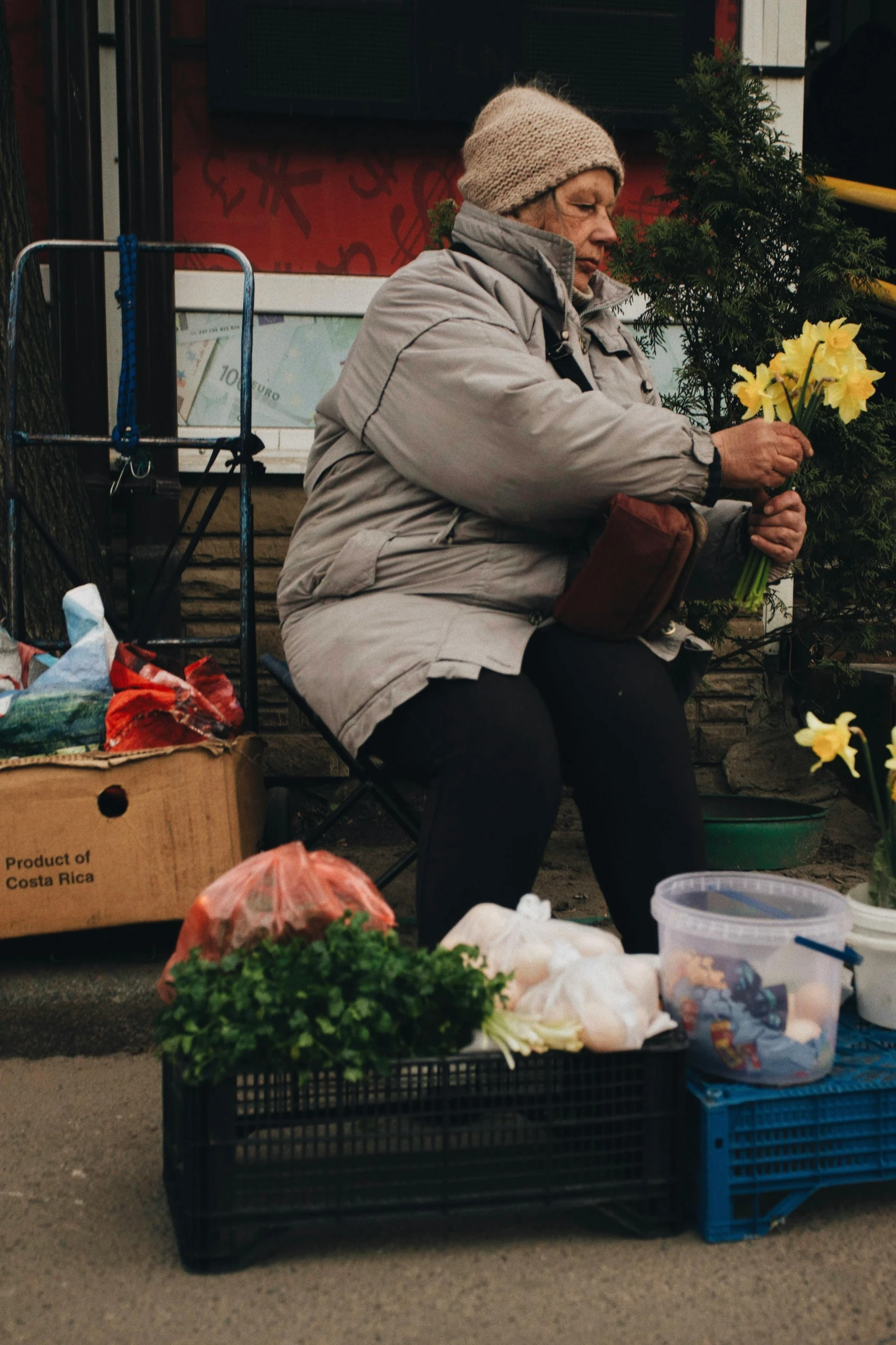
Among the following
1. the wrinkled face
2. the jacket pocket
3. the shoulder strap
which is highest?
the wrinkled face

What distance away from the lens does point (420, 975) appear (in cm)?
Result: 167

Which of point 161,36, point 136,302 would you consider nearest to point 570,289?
point 136,302

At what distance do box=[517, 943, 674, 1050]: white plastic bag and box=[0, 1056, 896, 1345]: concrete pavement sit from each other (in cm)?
32

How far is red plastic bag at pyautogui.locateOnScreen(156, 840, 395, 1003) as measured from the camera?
6.03ft

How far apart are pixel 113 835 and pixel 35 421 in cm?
145

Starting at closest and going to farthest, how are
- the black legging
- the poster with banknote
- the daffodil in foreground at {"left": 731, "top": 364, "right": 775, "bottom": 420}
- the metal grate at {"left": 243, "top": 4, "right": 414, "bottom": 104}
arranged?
1. the black legging
2. the daffodil in foreground at {"left": 731, "top": 364, "right": 775, "bottom": 420}
3. the metal grate at {"left": 243, "top": 4, "right": 414, "bottom": 104}
4. the poster with banknote

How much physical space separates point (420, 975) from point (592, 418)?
994 mm

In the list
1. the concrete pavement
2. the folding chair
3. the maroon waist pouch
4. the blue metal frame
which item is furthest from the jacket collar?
the concrete pavement

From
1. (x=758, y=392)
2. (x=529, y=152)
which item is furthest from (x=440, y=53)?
(x=758, y=392)

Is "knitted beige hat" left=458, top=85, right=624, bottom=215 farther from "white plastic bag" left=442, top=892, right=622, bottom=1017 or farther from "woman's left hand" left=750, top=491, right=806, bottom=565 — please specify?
"white plastic bag" left=442, top=892, right=622, bottom=1017

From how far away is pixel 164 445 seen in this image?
305 cm

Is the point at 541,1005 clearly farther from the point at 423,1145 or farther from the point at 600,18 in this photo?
the point at 600,18

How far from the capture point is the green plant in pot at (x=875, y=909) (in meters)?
1.93

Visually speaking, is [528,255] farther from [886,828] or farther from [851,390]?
[886,828]
